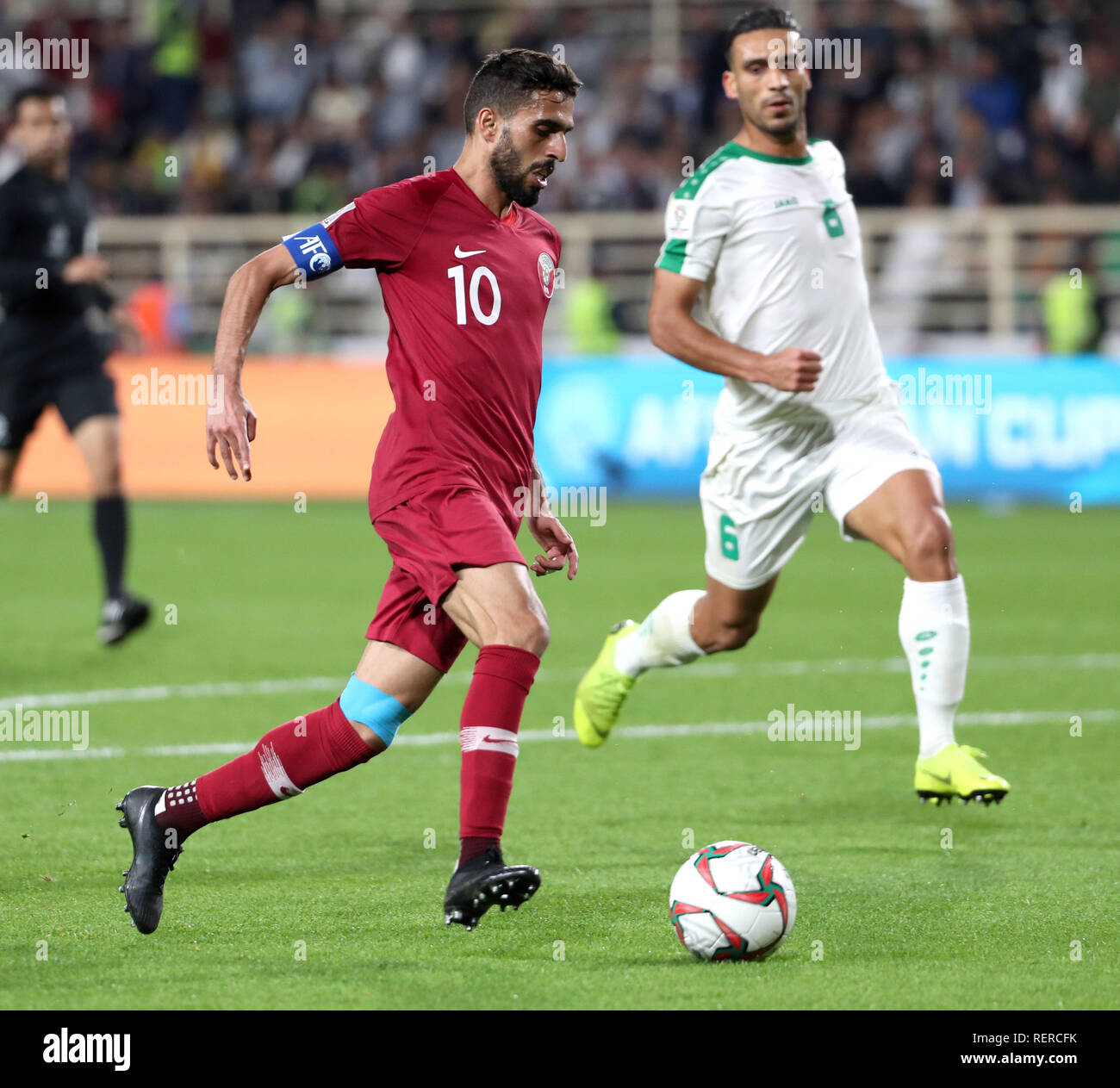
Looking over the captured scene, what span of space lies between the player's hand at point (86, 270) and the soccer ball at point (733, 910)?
5889 millimetres

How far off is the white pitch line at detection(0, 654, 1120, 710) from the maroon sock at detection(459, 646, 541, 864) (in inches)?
150

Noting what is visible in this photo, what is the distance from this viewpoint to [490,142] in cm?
496

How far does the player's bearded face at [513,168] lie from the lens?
4934 mm

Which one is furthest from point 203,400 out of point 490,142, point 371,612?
point 490,142

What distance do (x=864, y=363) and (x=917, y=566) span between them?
809mm

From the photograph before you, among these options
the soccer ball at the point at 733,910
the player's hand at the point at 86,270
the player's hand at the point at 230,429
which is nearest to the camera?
the soccer ball at the point at 733,910

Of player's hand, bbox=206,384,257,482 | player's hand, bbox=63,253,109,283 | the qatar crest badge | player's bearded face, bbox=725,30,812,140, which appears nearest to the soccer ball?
player's hand, bbox=206,384,257,482

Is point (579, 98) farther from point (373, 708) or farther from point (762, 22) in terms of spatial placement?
point (373, 708)

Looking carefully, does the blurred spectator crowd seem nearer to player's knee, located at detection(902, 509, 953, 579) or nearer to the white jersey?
the white jersey

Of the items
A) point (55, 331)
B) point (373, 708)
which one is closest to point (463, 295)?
point (373, 708)

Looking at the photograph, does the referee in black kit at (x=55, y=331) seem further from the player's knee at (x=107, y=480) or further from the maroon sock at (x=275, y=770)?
the maroon sock at (x=275, y=770)

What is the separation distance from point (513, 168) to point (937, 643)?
6.53 ft

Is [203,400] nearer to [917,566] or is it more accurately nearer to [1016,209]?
[1016,209]

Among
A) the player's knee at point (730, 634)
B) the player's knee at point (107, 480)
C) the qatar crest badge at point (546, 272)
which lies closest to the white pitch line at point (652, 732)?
the player's knee at point (730, 634)
